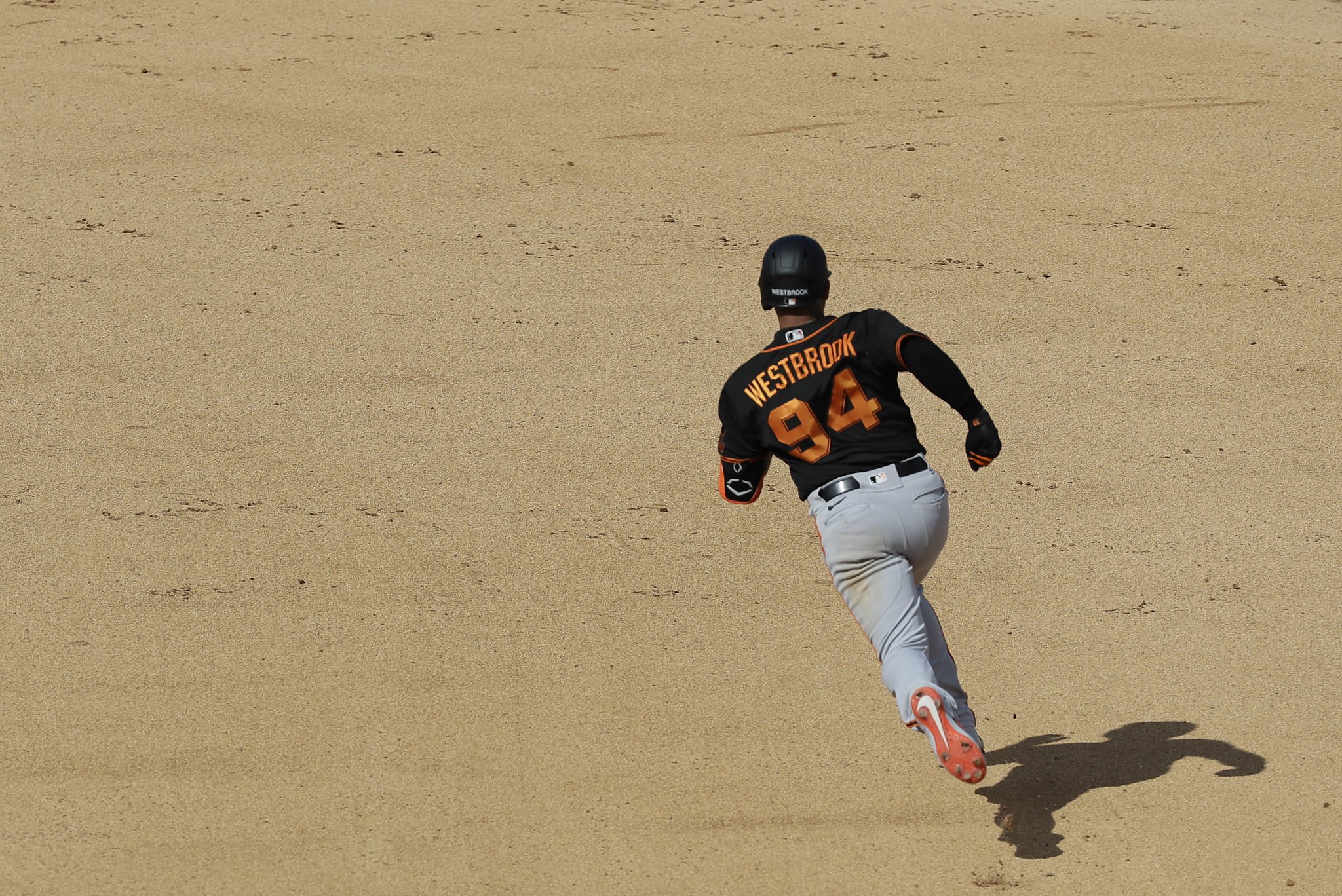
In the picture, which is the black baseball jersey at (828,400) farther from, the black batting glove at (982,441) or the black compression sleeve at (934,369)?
the black batting glove at (982,441)

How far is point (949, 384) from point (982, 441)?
238mm

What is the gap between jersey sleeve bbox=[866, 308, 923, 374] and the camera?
4.52 m

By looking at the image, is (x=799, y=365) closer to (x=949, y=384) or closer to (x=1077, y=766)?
(x=949, y=384)

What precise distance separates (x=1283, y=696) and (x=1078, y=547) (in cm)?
154

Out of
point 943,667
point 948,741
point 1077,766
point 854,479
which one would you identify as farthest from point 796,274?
point 1077,766

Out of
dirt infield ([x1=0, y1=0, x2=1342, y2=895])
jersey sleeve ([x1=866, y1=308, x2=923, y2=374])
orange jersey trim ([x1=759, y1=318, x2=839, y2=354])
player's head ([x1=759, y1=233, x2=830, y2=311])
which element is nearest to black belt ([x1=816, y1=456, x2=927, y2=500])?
jersey sleeve ([x1=866, y1=308, x2=923, y2=374])

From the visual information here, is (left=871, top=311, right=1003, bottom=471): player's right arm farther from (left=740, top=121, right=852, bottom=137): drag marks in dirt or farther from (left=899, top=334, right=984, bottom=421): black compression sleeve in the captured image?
(left=740, top=121, right=852, bottom=137): drag marks in dirt

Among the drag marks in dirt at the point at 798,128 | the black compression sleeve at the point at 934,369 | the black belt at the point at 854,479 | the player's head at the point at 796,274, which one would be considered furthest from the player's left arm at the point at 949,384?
the drag marks in dirt at the point at 798,128

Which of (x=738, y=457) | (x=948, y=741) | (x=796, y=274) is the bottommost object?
(x=948, y=741)

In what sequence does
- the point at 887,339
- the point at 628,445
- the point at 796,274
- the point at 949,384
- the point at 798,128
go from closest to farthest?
the point at 887,339
the point at 949,384
the point at 796,274
the point at 628,445
the point at 798,128

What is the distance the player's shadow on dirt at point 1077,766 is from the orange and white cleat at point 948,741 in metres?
0.86

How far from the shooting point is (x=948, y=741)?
424 cm

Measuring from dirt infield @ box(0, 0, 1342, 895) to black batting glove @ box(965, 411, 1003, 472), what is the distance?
4.27 ft

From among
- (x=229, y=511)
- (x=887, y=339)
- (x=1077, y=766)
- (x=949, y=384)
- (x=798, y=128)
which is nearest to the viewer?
(x=887, y=339)
